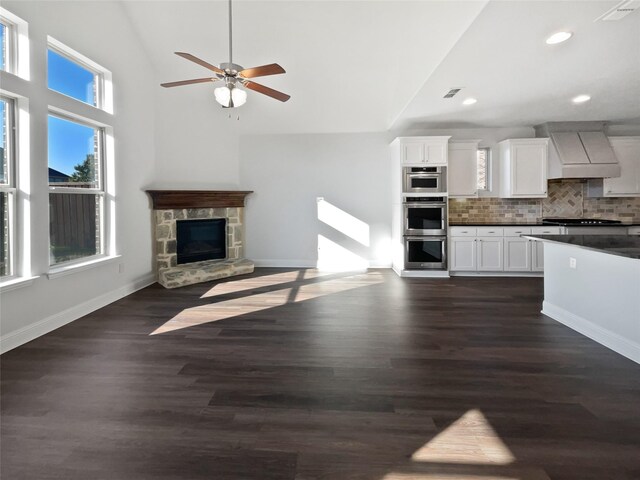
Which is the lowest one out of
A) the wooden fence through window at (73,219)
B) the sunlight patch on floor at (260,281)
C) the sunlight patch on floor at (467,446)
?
the sunlight patch on floor at (467,446)

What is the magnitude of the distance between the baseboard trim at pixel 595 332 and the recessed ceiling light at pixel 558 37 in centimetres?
263

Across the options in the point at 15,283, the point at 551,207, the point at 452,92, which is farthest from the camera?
the point at 551,207

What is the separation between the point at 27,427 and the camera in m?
1.88

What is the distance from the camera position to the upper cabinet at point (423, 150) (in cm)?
592

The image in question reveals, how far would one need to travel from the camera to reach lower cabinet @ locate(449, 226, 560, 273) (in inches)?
232

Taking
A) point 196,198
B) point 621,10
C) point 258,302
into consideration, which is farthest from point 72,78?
point 621,10

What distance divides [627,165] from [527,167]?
1.64 metres

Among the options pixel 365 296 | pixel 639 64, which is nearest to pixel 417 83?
pixel 639 64

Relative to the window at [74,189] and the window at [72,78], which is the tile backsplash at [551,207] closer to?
the window at [74,189]

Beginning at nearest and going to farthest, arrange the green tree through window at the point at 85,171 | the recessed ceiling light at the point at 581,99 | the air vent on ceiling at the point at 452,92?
1. the green tree through window at the point at 85,171
2. the air vent on ceiling at the point at 452,92
3. the recessed ceiling light at the point at 581,99

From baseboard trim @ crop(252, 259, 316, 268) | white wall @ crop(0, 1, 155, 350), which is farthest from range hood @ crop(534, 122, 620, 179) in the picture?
white wall @ crop(0, 1, 155, 350)

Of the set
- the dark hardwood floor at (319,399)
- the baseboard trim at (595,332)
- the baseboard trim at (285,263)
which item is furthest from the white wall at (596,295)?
the baseboard trim at (285,263)

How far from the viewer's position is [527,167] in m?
6.04

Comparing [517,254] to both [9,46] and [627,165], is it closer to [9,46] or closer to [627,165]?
[627,165]
